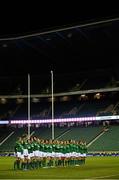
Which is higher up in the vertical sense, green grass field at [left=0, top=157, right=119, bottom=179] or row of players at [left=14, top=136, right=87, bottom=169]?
row of players at [left=14, top=136, right=87, bottom=169]

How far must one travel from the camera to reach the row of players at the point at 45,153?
1173 inches

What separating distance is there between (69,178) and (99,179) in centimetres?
151

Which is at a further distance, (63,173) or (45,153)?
(45,153)

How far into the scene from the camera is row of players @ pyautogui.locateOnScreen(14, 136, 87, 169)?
2980 cm

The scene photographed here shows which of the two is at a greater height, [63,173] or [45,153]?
[45,153]

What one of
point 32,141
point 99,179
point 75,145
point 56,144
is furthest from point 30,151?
point 99,179

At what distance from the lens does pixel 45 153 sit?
106 ft

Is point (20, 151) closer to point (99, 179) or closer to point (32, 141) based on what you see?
point (32, 141)

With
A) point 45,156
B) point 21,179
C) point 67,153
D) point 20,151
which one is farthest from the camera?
point 67,153

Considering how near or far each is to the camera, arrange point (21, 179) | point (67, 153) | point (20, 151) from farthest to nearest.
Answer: point (67, 153) < point (20, 151) < point (21, 179)

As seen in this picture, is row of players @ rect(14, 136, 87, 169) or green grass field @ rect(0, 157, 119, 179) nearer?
green grass field @ rect(0, 157, 119, 179)

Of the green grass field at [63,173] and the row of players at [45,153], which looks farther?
the row of players at [45,153]

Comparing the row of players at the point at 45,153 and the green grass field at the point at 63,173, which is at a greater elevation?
the row of players at the point at 45,153

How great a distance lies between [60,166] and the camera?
33.9 meters
